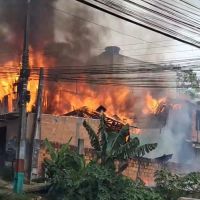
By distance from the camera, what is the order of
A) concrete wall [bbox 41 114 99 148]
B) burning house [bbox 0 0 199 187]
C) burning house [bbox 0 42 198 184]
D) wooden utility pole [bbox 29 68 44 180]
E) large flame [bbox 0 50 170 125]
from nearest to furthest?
wooden utility pole [bbox 29 68 44 180], concrete wall [bbox 41 114 99 148], burning house [bbox 0 42 198 184], burning house [bbox 0 0 199 187], large flame [bbox 0 50 170 125]

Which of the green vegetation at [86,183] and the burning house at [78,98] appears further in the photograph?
the burning house at [78,98]

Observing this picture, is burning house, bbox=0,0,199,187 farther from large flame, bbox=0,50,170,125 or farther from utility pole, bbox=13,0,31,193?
utility pole, bbox=13,0,31,193

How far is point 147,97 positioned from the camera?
38688 mm

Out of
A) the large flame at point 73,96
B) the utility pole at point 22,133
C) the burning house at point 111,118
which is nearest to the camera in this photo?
the utility pole at point 22,133

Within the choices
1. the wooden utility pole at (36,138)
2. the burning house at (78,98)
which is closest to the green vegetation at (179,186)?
the burning house at (78,98)

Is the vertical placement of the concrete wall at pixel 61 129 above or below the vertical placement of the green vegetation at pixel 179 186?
above

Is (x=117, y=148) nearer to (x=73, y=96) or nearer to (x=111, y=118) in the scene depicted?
(x=111, y=118)

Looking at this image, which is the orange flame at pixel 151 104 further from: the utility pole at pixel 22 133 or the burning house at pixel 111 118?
the utility pole at pixel 22 133

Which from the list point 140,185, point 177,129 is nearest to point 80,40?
point 177,129

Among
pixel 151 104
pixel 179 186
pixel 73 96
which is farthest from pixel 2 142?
pixel 151 104

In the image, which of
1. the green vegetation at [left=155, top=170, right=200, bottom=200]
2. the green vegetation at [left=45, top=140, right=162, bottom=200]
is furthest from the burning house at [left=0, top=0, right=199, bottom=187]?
the green vegetation at [left=45, top=140, right=162, bottom=200]

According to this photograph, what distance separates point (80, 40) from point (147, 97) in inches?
372

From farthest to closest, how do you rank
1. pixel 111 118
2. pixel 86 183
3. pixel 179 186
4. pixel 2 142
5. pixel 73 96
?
pixel 73 96 → pixel 111 118 → pixel 2 142 → pixel 179 186 → pixel 86 183

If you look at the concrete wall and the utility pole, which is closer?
the utility pole
